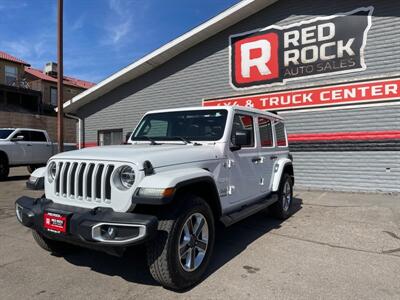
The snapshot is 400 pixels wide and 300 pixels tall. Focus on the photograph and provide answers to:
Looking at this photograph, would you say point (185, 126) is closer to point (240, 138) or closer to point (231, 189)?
point (240, 138)

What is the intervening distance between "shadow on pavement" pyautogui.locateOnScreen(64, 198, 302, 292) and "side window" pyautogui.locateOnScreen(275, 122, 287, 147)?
5.51ft

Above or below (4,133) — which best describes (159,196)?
below

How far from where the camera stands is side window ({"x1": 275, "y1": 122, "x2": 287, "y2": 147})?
6.48 metres

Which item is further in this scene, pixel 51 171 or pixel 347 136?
pixel 347 136

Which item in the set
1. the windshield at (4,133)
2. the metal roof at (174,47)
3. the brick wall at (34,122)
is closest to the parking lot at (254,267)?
the metal roof at (174,47)

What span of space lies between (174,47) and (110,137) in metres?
5.43

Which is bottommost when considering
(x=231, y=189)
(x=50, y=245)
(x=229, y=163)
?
Result: (x=50, y=245)

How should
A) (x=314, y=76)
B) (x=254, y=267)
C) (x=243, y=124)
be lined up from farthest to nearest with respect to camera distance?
(x=314, y=76), (x=243, y=124), (x=254, y=267)

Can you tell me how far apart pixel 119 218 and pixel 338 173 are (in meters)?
8.69

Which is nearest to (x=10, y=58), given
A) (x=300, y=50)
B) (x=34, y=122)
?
(x=34, y=122)

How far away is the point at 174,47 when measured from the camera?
43.3 ft

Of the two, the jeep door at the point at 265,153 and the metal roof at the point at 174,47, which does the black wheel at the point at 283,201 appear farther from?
the metal roof at the point at 174,47

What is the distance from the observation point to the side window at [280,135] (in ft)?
21.2

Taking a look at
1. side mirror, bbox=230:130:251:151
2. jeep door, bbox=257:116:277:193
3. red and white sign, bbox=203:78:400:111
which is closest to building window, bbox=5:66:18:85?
red and white sign, bbox=203:78:400:111
